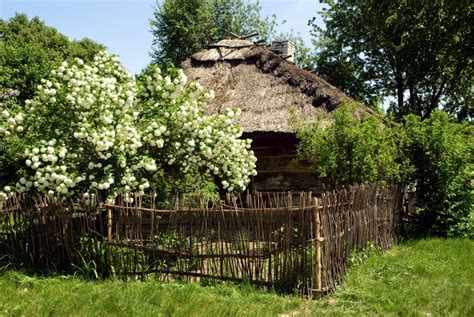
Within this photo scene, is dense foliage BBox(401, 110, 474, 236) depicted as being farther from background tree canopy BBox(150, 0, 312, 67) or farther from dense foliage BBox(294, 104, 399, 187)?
background tree canopy BBox(150, 0, 312, 67)

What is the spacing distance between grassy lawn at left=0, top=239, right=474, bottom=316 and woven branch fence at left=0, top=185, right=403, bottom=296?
280 millimetres

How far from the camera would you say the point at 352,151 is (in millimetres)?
8383

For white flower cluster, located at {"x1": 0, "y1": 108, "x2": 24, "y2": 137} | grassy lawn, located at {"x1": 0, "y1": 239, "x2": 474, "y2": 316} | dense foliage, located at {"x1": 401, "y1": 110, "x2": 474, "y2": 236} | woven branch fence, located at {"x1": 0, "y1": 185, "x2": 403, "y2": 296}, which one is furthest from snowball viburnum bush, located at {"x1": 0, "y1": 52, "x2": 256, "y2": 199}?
dense foliage, located at {"x1": 401, "y1": 110, "x2": 474, "y2": 236}

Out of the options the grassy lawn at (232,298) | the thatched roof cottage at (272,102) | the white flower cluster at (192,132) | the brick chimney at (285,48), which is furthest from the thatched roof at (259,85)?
the grassy lawn at (232,298)

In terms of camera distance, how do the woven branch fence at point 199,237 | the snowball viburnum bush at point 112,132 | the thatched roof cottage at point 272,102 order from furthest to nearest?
1. the thatched roof cottage at point 272,102
2. the snowball viburnum bush at point 112,132
3. the woven branch fence at point 199,237

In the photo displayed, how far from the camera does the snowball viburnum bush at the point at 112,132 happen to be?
21.6ft

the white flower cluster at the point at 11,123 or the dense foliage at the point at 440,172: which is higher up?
the white flower cluster at the point at 11,123

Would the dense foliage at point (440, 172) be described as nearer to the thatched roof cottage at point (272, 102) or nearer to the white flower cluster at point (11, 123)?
the thatched roof cottage at point (272, 102)

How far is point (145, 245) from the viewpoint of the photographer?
618 cm

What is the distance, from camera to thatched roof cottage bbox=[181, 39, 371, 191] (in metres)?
11.4

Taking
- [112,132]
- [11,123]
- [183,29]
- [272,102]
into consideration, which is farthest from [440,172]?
[183,29]

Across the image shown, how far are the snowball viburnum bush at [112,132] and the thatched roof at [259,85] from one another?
144 inches

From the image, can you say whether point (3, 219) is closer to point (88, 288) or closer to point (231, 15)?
point (88, 288)

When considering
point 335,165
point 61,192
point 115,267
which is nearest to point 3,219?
point 61,192
